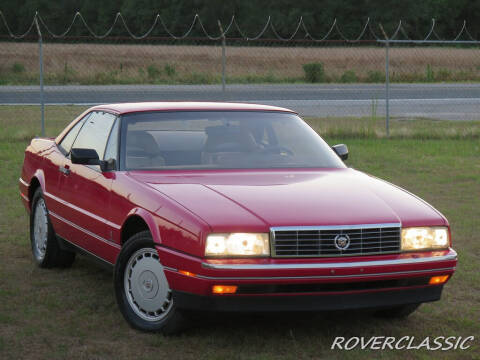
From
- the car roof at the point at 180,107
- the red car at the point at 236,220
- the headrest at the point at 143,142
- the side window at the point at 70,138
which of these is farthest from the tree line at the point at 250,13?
the headrest at the point at 143,142

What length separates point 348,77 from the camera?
3728 centimetres

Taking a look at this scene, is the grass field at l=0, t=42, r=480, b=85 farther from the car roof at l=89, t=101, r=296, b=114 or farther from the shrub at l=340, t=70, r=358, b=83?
the car roof at l=89, t=101, r=296, b=114

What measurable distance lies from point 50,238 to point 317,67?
3016 cm

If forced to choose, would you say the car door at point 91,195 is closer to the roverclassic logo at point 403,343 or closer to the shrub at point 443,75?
the roverclassic logo at point 403,343

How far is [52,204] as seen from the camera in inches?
277

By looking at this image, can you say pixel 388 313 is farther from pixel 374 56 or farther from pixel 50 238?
pixel 374 56

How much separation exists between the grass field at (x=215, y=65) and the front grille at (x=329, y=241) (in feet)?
93.8

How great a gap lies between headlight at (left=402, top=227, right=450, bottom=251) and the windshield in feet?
4.33

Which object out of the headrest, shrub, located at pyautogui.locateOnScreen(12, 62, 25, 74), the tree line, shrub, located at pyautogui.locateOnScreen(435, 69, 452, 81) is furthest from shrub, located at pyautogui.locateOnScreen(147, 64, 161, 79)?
the headrest

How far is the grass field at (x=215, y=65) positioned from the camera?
3456cm

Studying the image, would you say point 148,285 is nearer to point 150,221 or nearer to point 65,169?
point 150,221

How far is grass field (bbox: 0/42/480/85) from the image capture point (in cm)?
3456

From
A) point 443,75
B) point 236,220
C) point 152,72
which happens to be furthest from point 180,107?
point 443,75

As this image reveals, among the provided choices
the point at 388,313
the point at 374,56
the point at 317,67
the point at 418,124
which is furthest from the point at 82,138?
the point at 374,56
